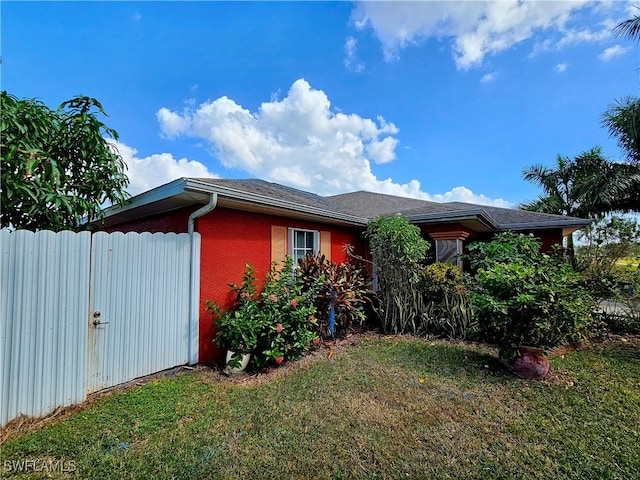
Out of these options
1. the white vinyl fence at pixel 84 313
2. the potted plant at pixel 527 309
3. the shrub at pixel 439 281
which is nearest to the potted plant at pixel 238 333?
the white vinyl fence at pixel 84 313

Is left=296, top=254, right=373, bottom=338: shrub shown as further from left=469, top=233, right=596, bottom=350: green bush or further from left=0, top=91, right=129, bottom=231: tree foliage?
left=0, top=91, right=129, bottom=231: tree foliage

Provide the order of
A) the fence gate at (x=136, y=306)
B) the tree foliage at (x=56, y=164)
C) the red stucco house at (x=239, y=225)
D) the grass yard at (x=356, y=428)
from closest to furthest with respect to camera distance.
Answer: the grass yard at (x=356, y=428) < the tree foliage at (x=56, y=164) < the fence gate at (x=136, y=306) < the red stucco house at (x=239, y=225)

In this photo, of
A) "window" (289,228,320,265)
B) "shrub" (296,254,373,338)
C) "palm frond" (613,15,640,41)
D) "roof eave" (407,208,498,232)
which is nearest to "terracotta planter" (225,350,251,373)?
"shrub" (296,254,373,338)

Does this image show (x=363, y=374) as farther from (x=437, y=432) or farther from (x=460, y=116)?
(x=460, y=116)

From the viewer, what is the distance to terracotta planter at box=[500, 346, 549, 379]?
4.18m

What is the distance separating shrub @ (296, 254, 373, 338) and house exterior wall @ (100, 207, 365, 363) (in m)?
0.91

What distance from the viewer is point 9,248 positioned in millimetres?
2941

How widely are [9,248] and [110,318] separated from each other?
1291 mm

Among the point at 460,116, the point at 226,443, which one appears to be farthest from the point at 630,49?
the point at 226,443

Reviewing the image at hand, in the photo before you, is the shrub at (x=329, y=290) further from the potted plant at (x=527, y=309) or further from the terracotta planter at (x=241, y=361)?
the potted plant at (x=527, y=309)

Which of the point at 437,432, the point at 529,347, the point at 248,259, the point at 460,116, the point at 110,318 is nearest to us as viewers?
the point at 437,432

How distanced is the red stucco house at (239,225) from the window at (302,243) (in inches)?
0.9

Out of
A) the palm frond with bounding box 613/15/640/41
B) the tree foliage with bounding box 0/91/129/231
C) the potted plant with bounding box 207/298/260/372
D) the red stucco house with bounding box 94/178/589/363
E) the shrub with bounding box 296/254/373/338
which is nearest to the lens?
the tree foliage with bounding box 0/91/129/231

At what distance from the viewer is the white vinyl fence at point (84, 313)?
2949 millimetres
